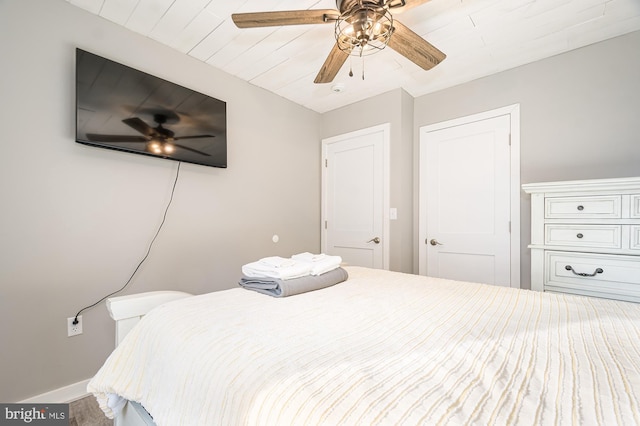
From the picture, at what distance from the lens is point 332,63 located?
1.70 m

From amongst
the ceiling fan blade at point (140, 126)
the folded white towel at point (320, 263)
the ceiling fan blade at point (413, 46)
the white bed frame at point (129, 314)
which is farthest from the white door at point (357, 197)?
the white bed frame at point (129, 314)

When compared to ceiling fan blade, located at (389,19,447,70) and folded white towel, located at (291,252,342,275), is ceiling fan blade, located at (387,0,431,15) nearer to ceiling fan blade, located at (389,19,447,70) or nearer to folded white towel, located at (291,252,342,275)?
ceiling fan blade, located at (389,19,447,70)

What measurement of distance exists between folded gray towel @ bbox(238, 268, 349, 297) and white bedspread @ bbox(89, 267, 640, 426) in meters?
0.06

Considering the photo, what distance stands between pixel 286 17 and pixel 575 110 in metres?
2.27

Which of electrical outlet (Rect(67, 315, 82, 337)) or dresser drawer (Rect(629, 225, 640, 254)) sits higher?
dresser drawer (Rect(629, 225, 640, 254))

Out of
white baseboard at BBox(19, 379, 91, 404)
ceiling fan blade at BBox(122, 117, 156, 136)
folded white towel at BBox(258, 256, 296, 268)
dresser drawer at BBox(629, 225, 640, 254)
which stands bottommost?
white baseboard at BBox(19, 379, 91, 404)

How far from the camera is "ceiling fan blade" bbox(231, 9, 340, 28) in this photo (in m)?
1.34

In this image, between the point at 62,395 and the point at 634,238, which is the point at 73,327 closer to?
the point at 62,395

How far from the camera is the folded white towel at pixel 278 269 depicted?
1298 mm

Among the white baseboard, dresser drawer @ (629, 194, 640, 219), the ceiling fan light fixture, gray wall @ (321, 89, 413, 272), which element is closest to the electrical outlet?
the white baseboard

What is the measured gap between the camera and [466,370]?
23.9 inches

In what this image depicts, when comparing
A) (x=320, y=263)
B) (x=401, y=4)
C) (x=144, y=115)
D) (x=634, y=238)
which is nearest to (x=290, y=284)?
(x=320, y=263)

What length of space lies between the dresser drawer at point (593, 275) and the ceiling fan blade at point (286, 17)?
6.62 ft

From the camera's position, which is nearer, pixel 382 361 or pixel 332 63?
pixel 382 361
